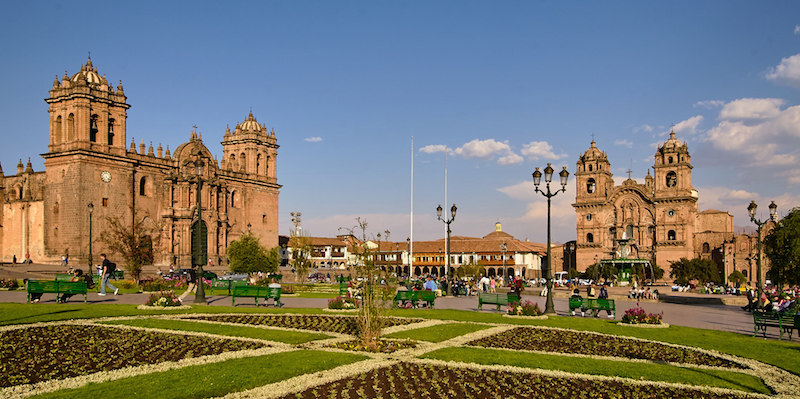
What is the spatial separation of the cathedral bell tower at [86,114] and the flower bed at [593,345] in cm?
4891

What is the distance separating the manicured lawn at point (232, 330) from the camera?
48.7 feet

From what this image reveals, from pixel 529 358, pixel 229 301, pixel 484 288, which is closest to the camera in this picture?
pixel 529 358

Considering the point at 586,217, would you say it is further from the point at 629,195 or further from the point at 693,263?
the point at 693,263

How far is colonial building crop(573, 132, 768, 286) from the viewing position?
82781 millimetres

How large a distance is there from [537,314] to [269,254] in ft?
142

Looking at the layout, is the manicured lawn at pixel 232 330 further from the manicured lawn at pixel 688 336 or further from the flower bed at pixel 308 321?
the manicured lawn at pixel 688 336

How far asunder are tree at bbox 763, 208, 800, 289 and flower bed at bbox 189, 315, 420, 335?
845 inches

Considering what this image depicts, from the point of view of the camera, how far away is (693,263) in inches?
2987

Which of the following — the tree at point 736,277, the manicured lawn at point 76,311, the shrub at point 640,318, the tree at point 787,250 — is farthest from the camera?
the tree at point 736,277

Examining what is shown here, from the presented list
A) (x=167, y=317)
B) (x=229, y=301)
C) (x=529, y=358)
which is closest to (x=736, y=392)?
(x=529, y=358)

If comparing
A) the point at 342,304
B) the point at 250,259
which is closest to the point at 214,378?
the point at 342,304

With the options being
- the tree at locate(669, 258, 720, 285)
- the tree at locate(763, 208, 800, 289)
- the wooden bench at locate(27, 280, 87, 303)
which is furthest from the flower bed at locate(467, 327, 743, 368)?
the tree at locate(669, 258, 720, 285)

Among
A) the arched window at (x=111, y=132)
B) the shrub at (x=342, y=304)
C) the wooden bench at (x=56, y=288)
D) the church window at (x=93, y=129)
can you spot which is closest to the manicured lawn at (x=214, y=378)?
the shrub at (x=342, y=304)

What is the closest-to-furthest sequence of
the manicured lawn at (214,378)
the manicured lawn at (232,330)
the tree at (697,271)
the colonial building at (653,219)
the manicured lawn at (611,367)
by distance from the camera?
the manicured lawn at (214,378) → the manicured lawn at (611,367) → the manicured lawn at (232,330) → the tree at (697,271) → the colonial building at (653,219)
